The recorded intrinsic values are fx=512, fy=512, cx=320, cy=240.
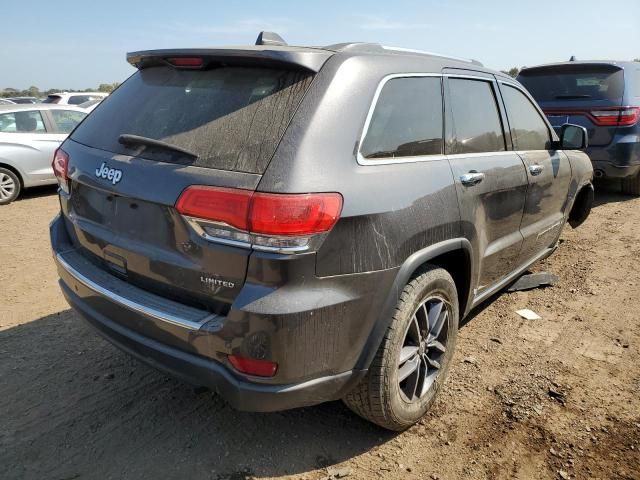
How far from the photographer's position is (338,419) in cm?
274

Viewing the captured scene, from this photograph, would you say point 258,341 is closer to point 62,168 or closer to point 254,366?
point 254,366

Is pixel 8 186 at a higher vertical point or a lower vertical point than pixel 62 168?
lower

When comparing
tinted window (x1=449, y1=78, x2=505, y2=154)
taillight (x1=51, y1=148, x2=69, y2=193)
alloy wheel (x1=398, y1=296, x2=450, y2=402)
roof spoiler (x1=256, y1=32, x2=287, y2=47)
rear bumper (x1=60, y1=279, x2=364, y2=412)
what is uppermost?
roof spoiler (x1=256, y1=32, x2=287, y2=47)

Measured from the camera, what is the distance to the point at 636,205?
7254 mm

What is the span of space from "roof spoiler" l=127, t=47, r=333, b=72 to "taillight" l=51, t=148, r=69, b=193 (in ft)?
Result: 2.45

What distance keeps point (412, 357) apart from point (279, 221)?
3.74 ft

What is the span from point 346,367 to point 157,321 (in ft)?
2.63

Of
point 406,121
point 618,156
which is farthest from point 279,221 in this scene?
point 618,156

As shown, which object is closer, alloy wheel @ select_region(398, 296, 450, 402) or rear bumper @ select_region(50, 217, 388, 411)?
rear bumper @ select_region(50, 217, 388, 411)

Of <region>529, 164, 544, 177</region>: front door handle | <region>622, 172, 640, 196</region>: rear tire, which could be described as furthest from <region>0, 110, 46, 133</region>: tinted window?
<region>622, 172, 640, 196</region>: rear tire

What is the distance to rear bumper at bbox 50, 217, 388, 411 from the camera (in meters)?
1.91

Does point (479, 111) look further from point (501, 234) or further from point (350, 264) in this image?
point (350, 264)

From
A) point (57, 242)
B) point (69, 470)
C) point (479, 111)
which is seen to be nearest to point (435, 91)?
point (479, 111)

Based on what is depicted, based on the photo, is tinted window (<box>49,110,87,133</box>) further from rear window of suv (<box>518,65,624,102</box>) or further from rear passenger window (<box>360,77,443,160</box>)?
rear passenger window (<box>360,77,443,160</box>)
